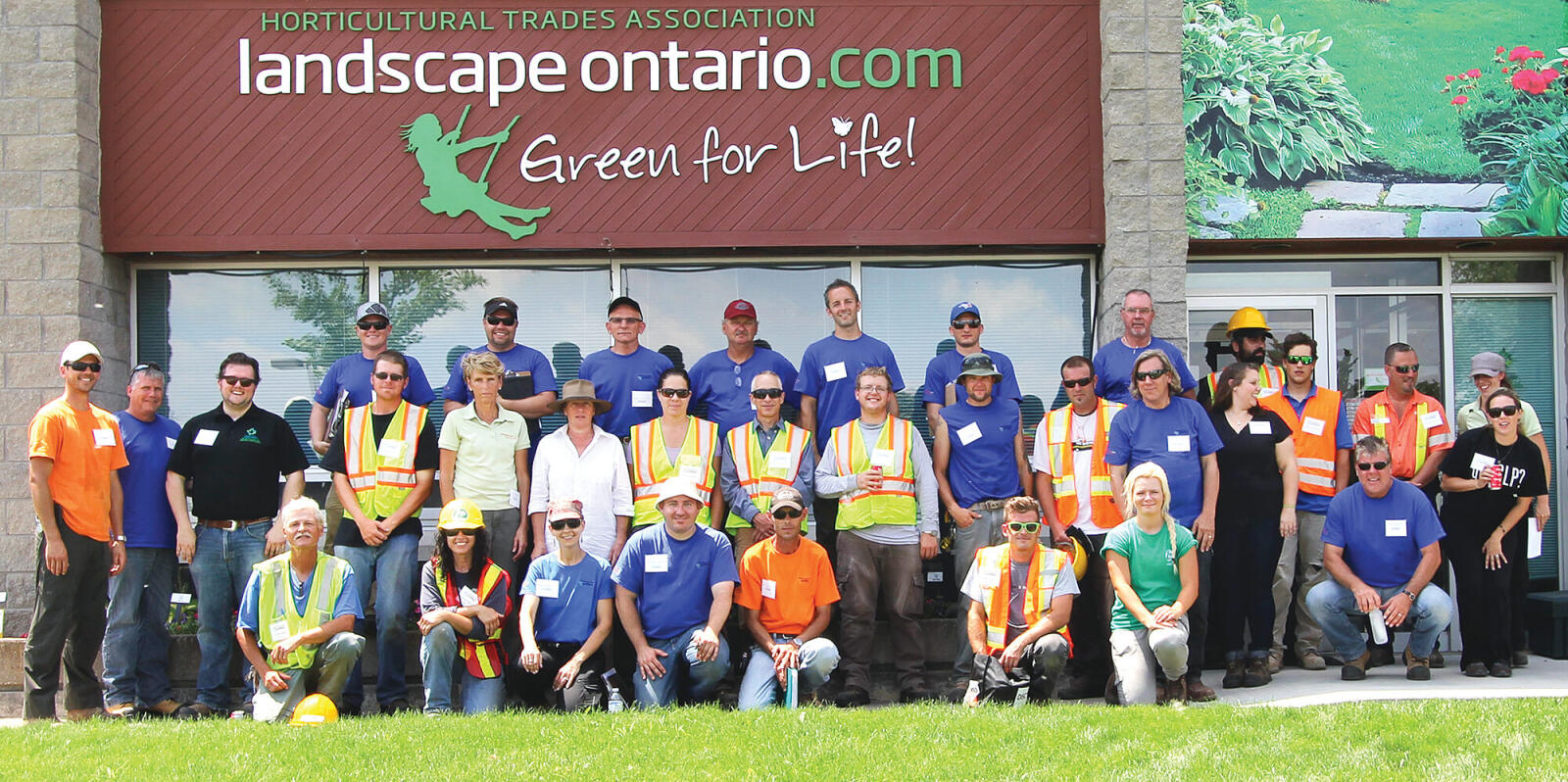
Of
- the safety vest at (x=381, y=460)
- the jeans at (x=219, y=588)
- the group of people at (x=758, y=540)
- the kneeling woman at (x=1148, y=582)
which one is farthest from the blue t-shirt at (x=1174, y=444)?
the jeans at (x=219, y=588)

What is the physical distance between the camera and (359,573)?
7238 mm

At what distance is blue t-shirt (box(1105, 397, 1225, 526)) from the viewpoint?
7.09m

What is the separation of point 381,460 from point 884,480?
9.14 ft

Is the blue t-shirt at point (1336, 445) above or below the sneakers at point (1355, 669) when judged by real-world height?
above

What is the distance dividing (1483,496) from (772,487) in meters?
4.15

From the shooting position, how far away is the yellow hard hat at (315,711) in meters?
6.47

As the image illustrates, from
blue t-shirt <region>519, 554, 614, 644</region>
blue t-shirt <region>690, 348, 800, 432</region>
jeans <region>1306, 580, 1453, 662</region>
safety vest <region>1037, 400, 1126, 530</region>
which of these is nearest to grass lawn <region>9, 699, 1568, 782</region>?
blue t-shirt <region>519, 554, 614, 644</region>

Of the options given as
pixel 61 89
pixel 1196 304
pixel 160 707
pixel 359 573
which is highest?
pixel 61 89

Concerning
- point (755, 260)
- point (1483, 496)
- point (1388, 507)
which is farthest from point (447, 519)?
point (1483, 496)

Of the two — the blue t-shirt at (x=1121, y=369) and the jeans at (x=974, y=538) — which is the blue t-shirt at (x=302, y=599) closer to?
the jeans at (x=974, y=538)

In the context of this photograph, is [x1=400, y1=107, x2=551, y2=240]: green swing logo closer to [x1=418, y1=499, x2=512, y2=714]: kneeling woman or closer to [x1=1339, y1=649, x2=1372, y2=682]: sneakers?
[x1=418, y1=499, x2=512, y2=714]: kneeling woman

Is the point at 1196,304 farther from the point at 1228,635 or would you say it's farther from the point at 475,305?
the point at 475,305

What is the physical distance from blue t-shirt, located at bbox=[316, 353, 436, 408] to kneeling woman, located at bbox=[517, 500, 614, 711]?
1.77 meters

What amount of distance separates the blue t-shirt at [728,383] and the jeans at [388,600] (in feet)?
6.28
